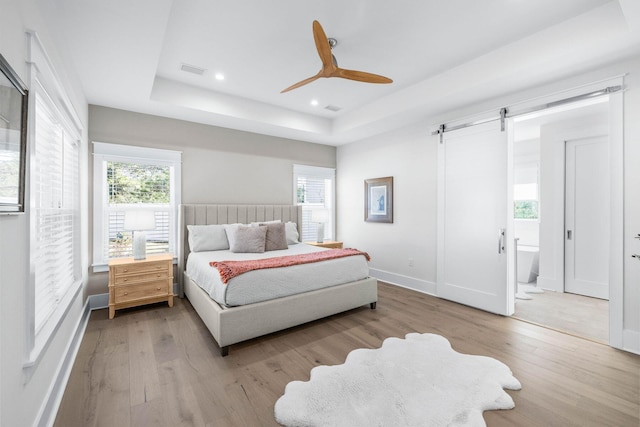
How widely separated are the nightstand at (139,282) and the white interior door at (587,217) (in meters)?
5.83

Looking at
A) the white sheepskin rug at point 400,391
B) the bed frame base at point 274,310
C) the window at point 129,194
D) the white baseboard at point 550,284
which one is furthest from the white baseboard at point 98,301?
the white baseboard at point 550,284

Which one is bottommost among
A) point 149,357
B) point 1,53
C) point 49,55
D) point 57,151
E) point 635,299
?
point 149,357

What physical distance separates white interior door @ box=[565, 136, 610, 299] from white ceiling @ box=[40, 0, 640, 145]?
6.52 feet

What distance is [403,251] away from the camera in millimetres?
4613

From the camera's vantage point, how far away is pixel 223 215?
444 centimetres

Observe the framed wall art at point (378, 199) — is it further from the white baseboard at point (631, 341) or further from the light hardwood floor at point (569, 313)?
the white baseboard at point (631, 341)

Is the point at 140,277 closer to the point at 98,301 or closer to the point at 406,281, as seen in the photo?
the point at 98,301

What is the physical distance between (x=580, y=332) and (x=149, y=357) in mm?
4210

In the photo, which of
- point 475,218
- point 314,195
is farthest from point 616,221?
point 314,195

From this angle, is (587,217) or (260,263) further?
(587,217)

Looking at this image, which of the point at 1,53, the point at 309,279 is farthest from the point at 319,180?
the point at 1,53

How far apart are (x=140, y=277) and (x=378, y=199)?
12.3ft

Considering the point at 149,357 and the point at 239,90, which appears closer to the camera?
the point at 149,357

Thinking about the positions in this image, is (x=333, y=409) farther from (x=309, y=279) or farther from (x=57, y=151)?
(x=57, y=151)
